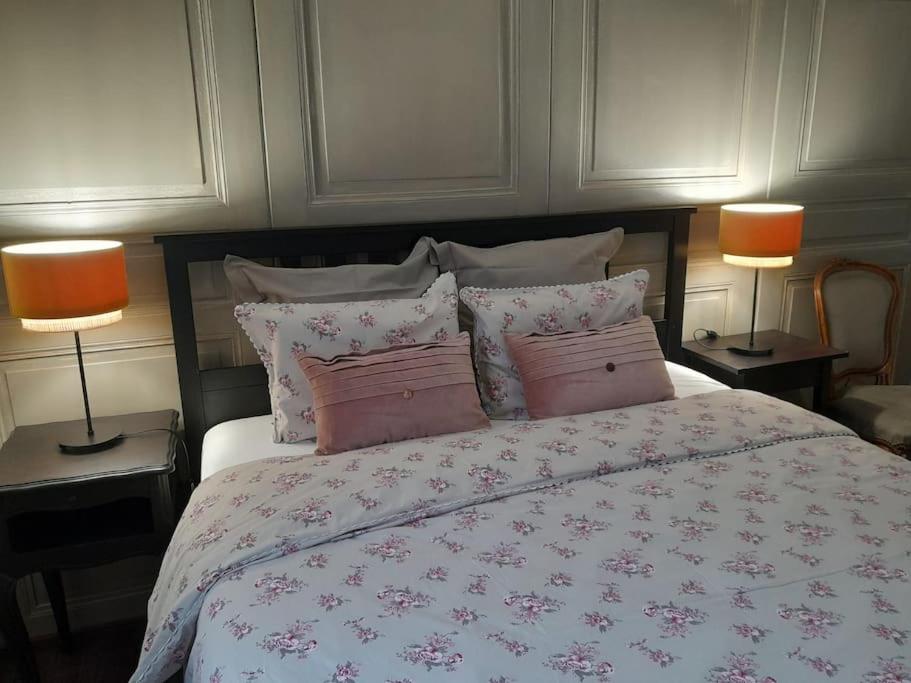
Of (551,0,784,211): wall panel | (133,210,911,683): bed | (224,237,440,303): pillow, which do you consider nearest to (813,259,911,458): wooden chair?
(551,0,784,211): wall panel

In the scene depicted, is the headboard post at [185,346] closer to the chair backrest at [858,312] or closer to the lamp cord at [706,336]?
the lamp cord at [706,336]

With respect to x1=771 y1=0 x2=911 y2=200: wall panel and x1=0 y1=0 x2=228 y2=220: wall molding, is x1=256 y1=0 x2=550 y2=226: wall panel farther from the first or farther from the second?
x1=771 y1=0 x2=911 y2=200: wall panel

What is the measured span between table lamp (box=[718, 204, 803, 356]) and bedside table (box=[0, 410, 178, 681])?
201 cm

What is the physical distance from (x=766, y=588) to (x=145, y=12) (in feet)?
6.84

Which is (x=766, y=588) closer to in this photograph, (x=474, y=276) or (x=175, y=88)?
(x=474, y=276)

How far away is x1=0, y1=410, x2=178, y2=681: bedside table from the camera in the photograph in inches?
69.1

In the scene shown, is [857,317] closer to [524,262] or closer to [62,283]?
[524,262]

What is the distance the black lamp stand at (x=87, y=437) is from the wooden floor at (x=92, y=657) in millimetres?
678

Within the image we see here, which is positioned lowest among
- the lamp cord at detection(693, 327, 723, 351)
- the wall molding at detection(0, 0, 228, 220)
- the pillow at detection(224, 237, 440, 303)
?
the lamp cord at detection(693, 327, 723, 351)

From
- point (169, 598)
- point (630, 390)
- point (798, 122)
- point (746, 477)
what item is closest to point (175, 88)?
point (169, 598)

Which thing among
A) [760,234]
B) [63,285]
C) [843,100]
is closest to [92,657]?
[63,285]

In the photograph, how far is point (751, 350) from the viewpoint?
8.75 feet

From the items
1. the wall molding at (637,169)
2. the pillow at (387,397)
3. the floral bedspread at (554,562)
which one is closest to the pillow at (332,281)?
the pillow at (387,397)

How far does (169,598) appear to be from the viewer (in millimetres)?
1364
